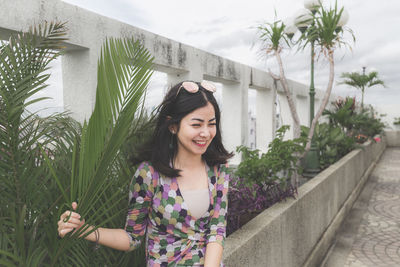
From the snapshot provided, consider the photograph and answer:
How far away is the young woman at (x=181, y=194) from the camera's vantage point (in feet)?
4.54

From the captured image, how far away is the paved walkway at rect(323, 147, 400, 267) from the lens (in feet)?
13.2

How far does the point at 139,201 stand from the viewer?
138cm

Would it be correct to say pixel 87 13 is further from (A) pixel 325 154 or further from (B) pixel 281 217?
(A) pixel 325 154

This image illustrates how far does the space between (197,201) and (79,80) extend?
9.70 ft

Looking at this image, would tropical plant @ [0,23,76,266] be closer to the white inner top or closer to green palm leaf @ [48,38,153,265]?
green palm leaf @ [48,38,153,265]

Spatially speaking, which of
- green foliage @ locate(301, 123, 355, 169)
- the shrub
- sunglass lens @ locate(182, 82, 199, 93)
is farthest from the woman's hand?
green foliage @ locate(301, 123, 355, 169)

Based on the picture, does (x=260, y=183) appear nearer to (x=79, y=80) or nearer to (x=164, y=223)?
(x=164, y=223)

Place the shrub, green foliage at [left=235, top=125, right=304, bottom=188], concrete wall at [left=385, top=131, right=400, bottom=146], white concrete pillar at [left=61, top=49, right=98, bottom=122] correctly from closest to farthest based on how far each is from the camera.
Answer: the shrub
green foliage at [left=235, top=125, right=304, bottom=188]
white concrete pillar at [left=61, top=49, right=98, bottom=122]
concrete wall at [left=385, top=131, right=400, bottom=146]

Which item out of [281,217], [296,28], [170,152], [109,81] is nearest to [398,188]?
[296,28]

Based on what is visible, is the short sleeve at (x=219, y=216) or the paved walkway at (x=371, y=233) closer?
the short sleeve at (x=219, y=216)

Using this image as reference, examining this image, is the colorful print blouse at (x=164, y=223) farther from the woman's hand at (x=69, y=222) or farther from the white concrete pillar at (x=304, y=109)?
the white concrete pillar at (x=304, y=109)

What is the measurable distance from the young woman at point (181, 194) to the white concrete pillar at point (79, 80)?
2570 millimetres

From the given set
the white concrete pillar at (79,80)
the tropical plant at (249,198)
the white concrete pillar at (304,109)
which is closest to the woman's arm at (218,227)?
the tropical plant at (249,198)

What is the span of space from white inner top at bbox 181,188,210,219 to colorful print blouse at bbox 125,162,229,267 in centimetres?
2
